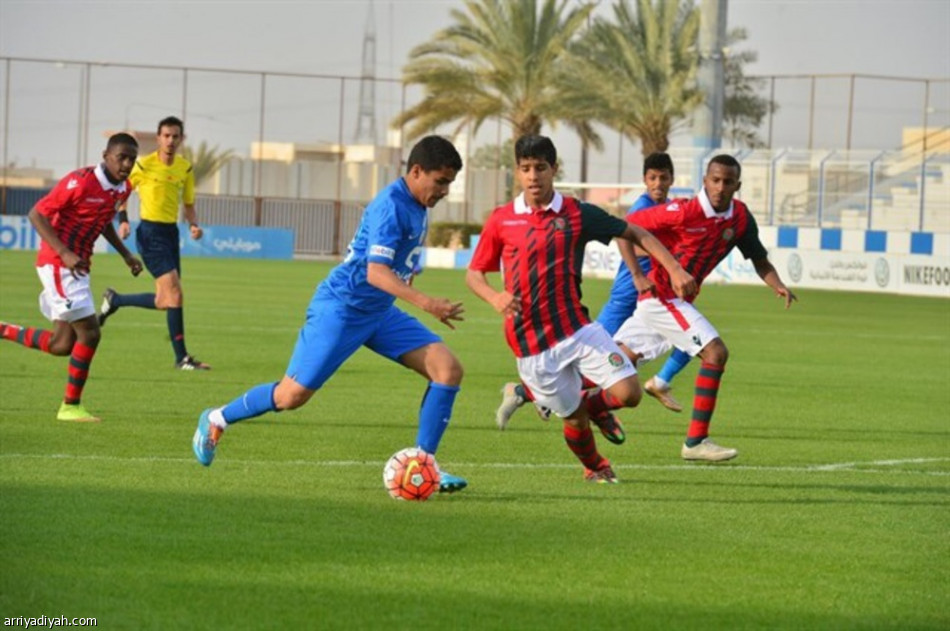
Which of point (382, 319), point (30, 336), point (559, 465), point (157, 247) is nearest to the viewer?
point (382, 319)

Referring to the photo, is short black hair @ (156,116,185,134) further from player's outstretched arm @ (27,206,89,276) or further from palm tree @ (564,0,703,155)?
palm tree @ (564,0,703,155)

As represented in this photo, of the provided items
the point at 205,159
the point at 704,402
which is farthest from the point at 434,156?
the point at 205,159

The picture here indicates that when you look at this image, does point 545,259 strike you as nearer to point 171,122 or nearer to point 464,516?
point 464,516

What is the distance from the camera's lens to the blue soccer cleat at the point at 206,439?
9.46 meters

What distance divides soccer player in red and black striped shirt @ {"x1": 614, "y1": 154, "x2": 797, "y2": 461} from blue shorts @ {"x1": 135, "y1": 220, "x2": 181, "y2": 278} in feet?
22.4

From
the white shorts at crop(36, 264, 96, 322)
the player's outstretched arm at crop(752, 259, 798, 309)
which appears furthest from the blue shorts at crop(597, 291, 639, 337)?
the white shorts at crop(36, 264, 96, 322)

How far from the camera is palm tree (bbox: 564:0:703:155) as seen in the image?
173 ft

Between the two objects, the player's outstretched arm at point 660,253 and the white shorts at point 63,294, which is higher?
the player's outstretched arm at point 660,253

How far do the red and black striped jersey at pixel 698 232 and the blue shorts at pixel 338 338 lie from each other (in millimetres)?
2875

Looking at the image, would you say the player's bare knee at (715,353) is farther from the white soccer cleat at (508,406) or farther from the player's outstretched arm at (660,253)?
the player's outstretched arm at (660,253)

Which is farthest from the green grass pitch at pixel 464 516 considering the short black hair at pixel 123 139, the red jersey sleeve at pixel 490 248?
the short black hair at pixel 123 139

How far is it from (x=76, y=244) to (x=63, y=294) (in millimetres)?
484

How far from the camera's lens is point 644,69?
52.8 m

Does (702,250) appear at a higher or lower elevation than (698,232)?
lower
